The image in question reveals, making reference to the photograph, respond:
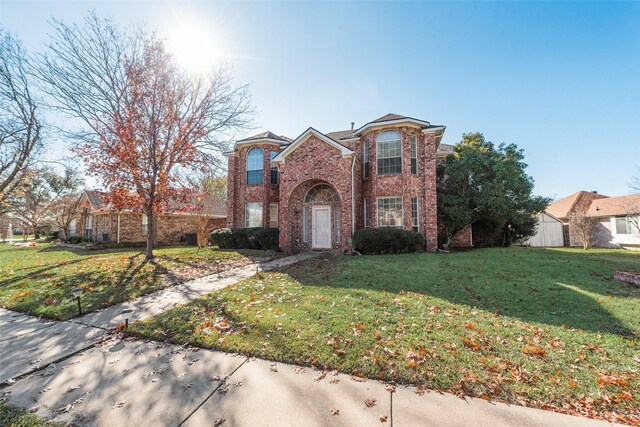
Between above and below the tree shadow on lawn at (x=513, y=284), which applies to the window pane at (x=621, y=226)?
above

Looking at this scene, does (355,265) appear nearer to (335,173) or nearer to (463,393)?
(335,173)

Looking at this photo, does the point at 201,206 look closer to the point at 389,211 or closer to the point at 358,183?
the point at 358,183

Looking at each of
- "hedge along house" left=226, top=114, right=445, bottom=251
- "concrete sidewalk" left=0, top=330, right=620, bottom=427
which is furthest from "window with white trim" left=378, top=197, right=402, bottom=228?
"concrete sidewalk" left=0, top=330, right=620, bottom=427

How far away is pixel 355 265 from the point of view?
30.7 feet

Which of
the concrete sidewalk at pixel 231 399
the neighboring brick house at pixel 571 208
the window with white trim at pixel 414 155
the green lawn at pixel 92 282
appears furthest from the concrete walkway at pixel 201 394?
the neighboring brick house at pixel 571 208

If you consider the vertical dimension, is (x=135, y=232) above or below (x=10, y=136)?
below

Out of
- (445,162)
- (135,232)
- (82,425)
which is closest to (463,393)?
(82,425)

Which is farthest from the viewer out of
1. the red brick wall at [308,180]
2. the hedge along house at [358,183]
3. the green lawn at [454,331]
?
the hedge along house at [358,183]

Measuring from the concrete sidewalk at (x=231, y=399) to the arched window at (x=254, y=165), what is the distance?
1491 centimetres

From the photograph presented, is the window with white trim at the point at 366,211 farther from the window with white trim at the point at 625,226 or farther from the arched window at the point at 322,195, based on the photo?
the window with white trim at the point at 625,226

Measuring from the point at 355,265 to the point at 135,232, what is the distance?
20.8m

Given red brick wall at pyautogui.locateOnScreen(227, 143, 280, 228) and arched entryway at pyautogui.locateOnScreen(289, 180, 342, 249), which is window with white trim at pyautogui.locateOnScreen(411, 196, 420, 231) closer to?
arched entryway at pyautogui.locateOnScreen(289, 180, 342, 249)

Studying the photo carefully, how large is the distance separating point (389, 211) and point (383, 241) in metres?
2.57

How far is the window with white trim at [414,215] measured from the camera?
1378cm
